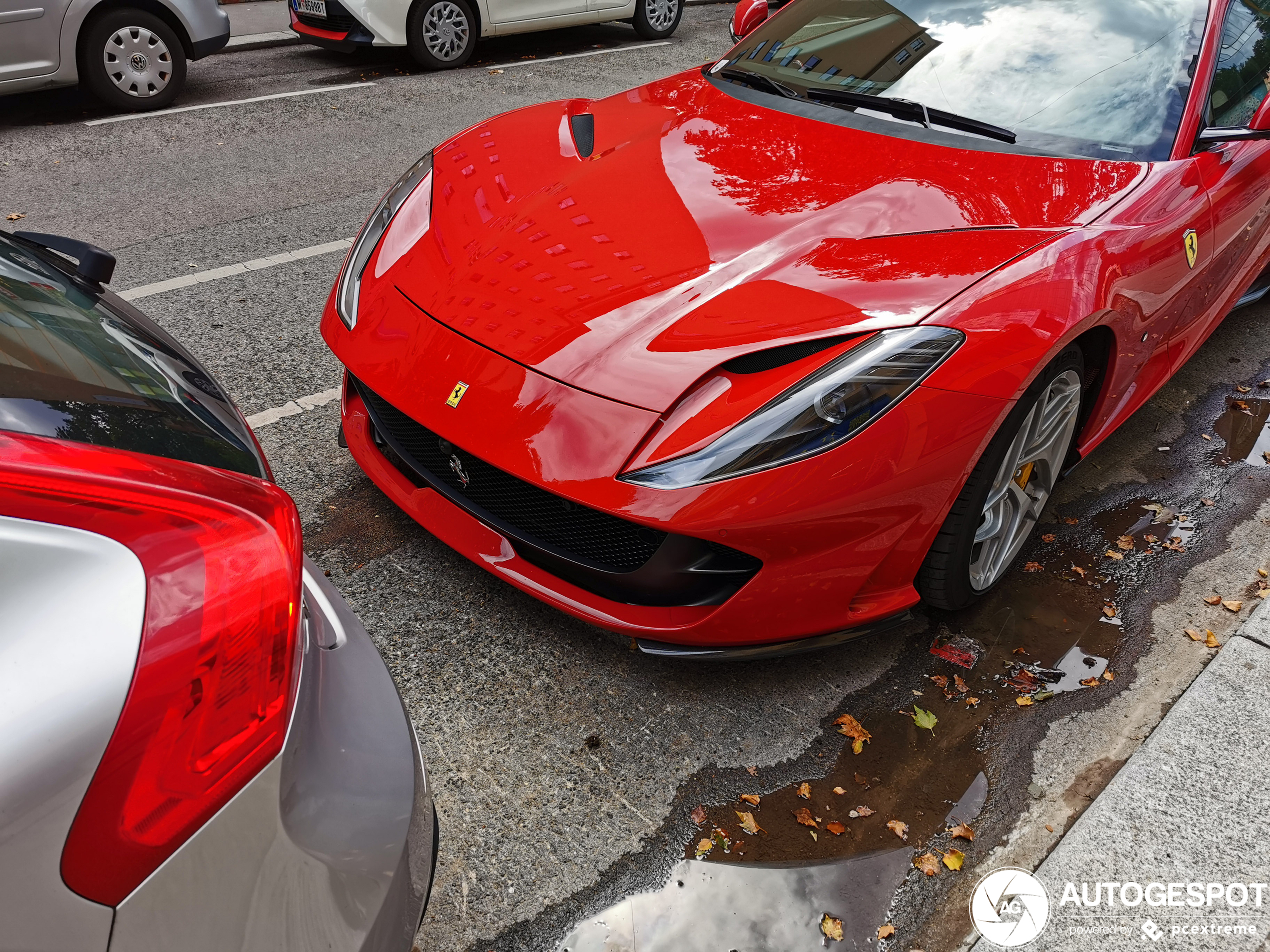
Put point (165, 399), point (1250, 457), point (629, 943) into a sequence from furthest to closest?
1. point (1250, 457)
2. point (629, 943)
3. point (165, 399)

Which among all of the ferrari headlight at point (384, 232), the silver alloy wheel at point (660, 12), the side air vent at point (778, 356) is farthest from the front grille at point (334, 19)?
the side air vent at point (778, 356)

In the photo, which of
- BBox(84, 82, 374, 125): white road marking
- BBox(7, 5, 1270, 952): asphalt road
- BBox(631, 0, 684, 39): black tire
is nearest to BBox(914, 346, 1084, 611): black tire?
BBox(7, 5, 1270, 952): asphalt road

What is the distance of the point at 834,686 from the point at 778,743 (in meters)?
0.26

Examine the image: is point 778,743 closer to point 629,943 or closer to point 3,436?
point 629,943

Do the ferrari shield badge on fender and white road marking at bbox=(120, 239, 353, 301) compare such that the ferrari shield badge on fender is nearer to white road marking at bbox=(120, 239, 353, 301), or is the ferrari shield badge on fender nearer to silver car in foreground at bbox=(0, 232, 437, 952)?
silver car in foreground at bbox=(0, 232, 437, 952)

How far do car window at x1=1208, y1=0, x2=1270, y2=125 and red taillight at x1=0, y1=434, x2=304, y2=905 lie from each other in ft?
10.5

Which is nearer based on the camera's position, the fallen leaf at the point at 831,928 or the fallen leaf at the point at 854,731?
the fallen leaf at the point at 831,928

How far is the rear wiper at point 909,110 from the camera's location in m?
3.03

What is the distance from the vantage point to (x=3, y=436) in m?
1.13

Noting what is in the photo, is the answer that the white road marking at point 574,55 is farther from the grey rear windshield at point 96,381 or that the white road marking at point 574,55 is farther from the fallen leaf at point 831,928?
the fallen leaf at point 831,928

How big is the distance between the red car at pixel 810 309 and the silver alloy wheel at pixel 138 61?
4.59 meters

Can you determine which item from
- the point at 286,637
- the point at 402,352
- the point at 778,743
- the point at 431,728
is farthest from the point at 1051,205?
the point at 286,637

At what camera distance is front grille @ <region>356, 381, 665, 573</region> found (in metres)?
2.31

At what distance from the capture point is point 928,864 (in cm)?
219
